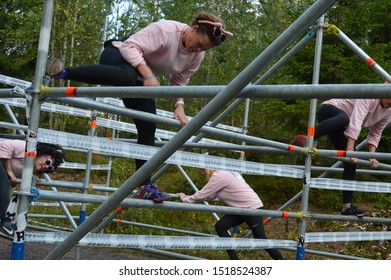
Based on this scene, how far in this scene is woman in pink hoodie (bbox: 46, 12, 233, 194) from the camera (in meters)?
3.12

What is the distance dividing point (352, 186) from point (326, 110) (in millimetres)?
800

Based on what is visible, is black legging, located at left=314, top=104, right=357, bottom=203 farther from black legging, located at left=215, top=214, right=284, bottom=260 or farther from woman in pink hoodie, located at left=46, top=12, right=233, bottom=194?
woman in pink hoodie, located at left=46, top=12, right=233, bottom=194

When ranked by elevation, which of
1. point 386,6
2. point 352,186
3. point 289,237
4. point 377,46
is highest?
point 386,6

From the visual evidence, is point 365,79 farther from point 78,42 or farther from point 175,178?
point 78,42

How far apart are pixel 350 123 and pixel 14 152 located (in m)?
2.78

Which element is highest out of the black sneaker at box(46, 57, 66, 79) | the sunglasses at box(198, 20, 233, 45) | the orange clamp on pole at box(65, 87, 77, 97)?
the sunglasses at box(198, 20, 233, 45)

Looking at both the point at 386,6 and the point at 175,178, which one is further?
the point at 175,178

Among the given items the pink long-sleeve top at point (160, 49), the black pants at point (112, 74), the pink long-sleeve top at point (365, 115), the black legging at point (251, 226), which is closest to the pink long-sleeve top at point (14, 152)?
the black pants at point (112, 74)

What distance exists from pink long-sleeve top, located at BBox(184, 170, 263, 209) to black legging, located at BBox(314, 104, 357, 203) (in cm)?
87

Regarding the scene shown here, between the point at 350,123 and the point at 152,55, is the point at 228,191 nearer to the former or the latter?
the point at 350,123

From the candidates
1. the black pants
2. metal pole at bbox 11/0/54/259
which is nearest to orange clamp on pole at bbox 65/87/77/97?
metal pole at bbox 11/0/54/259

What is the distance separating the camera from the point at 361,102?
4738 millimetres

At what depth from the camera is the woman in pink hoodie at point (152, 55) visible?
10.2 feet
